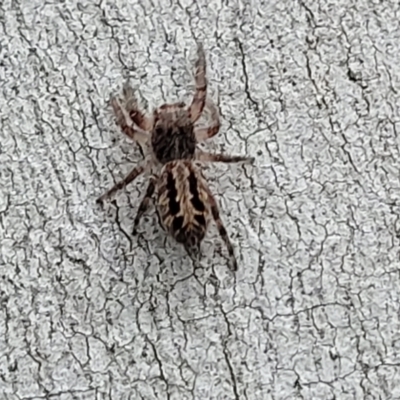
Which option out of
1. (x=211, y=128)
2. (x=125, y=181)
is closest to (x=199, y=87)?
(x=211, y=128)

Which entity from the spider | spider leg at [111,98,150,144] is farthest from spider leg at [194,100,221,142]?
spider leg at [111,98,150,144]

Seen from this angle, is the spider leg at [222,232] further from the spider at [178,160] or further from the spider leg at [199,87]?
the spider leg at [199,87]

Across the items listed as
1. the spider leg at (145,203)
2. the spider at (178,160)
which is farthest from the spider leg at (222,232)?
the spider leg at (145,203)

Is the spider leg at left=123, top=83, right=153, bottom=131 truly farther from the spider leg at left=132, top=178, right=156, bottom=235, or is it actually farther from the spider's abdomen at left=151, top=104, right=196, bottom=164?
the spider leg at left=132, top=178, right=156, bottom=235

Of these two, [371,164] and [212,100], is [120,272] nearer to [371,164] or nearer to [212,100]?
[212,100]

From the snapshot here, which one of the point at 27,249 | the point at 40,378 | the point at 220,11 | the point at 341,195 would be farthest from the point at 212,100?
the point at 40,378

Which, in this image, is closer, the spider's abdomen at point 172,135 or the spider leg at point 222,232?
the spider leg at point 222,232

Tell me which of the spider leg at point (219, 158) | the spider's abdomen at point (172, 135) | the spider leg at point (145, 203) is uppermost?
the spider's abdomen at point (172, 135)
